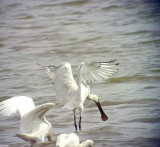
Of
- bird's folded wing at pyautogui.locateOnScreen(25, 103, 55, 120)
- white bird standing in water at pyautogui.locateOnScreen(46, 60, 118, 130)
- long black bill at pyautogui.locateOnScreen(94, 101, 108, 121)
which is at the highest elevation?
bird's folded wing at pyautogui.locateOnScreen(25, 103, 55, 120)

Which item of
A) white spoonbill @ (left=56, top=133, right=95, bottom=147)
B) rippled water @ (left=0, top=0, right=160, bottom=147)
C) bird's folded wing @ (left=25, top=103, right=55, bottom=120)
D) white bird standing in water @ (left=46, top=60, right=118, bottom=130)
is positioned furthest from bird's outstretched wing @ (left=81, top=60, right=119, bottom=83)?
white spoonbill @ (left=56, top=133, right=95, bottom=147)

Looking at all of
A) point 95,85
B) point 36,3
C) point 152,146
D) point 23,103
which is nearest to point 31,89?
point 95,85

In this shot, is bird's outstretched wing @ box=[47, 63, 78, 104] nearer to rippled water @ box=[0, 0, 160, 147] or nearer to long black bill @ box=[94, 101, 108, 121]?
rippled water @ box=[0, 0, 160, 147]

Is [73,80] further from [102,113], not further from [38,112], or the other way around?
→ [38,112]

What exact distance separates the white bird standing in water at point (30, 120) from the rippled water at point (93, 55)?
51 cm

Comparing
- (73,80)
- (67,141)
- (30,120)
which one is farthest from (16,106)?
(73,80)

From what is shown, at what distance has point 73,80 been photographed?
782 centimetres

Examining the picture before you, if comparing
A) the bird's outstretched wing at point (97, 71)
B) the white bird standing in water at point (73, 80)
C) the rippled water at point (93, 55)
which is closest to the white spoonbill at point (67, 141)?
the rippled water at point (93, 55)

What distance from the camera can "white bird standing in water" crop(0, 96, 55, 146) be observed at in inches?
252

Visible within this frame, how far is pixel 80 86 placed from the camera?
759 cm

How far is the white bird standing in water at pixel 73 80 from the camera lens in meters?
7.66

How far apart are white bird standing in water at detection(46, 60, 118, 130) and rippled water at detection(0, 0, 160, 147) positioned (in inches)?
12.7

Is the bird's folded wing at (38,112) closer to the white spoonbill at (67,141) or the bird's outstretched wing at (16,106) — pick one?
the bird's outstretched wing at (16,106)

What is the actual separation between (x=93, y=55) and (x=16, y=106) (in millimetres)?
5831
